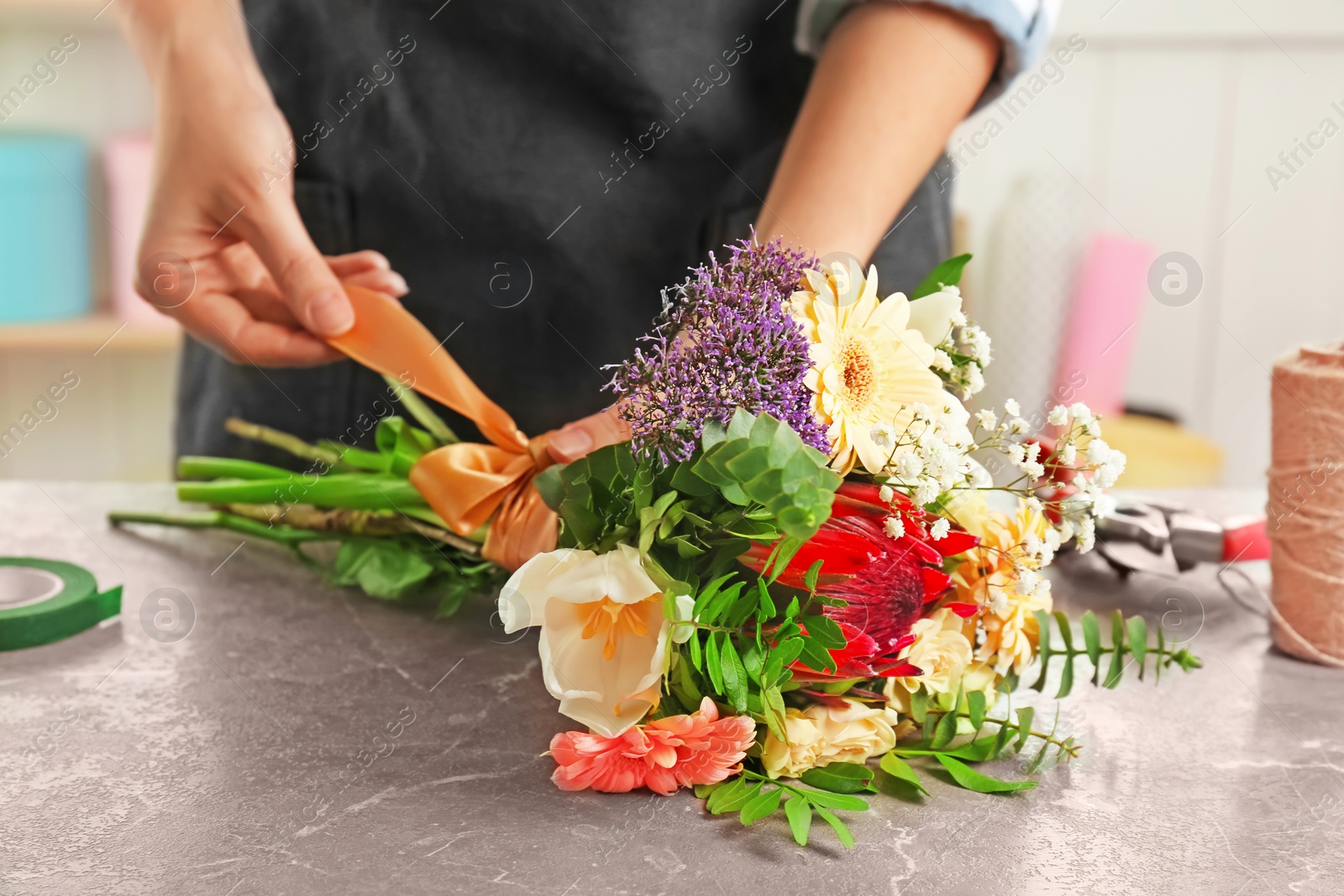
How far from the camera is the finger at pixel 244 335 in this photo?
2.70ft

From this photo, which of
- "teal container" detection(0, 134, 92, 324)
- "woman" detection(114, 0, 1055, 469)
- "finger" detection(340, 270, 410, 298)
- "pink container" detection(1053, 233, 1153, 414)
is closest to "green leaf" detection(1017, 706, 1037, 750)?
"woman" detection(114, 0, 1055, 469)

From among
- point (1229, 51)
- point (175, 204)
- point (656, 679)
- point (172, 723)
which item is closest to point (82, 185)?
point (175, 204)

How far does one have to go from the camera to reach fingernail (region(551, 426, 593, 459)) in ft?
2.03

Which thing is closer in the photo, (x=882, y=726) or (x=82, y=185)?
(x=882, y=726)

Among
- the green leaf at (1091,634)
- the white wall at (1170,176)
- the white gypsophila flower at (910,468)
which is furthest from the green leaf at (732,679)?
the white wall at (1170,176)

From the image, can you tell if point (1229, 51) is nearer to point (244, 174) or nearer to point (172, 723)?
point (244, 174)

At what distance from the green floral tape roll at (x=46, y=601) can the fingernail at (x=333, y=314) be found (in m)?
0.21

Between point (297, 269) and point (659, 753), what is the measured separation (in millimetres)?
487

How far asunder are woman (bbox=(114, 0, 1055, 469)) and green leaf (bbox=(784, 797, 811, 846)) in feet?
1.67

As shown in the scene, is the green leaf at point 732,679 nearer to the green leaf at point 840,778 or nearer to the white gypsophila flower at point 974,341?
the green leaf at point 840,778

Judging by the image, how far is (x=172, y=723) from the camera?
0.55 meters

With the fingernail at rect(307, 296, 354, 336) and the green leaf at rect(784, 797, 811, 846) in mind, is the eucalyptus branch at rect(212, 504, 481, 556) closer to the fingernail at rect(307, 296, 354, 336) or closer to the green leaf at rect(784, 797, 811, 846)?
the fingernail at rect(307, 296, 354, 336)

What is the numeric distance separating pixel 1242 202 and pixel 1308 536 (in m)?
2.03

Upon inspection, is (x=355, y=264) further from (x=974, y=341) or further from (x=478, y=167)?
(x=974, y=341)
